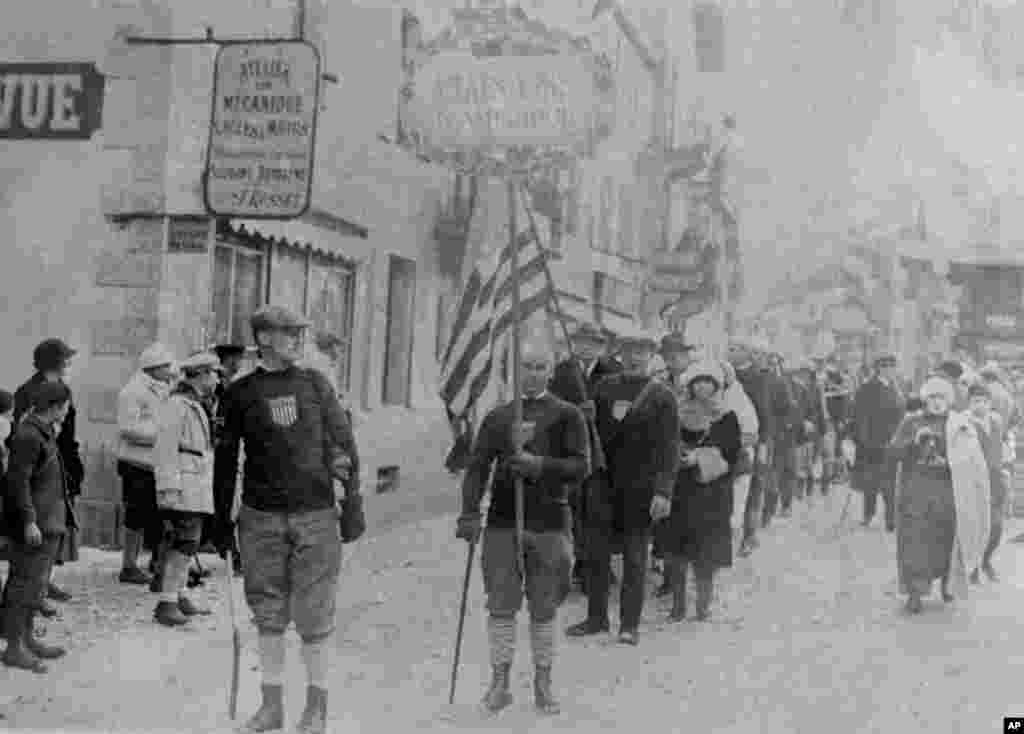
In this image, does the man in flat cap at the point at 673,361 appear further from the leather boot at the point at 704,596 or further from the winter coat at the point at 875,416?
the winter coat at the point at 875,416

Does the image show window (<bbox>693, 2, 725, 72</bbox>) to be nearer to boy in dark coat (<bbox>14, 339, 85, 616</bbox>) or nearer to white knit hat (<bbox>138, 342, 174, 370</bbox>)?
white knit hat (<bbox>138, 342, 174, 370</bbox>)

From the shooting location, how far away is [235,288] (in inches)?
329

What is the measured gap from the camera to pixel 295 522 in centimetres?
465

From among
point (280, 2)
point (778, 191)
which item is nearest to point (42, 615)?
point (280, 2)

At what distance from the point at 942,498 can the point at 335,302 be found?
4487 millimetres

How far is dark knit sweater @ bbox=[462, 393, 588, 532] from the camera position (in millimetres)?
5105

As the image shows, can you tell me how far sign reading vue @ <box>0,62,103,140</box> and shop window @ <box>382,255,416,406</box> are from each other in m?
2.96

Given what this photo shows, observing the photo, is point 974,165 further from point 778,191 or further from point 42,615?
point 42,615

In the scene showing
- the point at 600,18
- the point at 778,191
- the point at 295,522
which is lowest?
the point at 295,522

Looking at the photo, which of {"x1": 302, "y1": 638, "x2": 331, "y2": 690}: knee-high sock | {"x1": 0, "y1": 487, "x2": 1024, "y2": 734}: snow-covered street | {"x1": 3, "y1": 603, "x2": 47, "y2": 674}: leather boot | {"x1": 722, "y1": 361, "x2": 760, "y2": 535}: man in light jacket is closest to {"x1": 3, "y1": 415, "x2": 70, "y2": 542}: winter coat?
{"x1": 3, "y1": 603, "x2": 47, "y2": 674}: leather boot

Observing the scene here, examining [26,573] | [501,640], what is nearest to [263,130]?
[26,573]

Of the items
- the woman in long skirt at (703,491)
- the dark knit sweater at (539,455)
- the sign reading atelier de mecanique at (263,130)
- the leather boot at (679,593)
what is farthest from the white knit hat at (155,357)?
the leather boot at (679,593)

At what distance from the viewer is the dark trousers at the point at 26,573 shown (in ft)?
17.4

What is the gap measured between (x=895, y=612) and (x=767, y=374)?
2.83 meters
